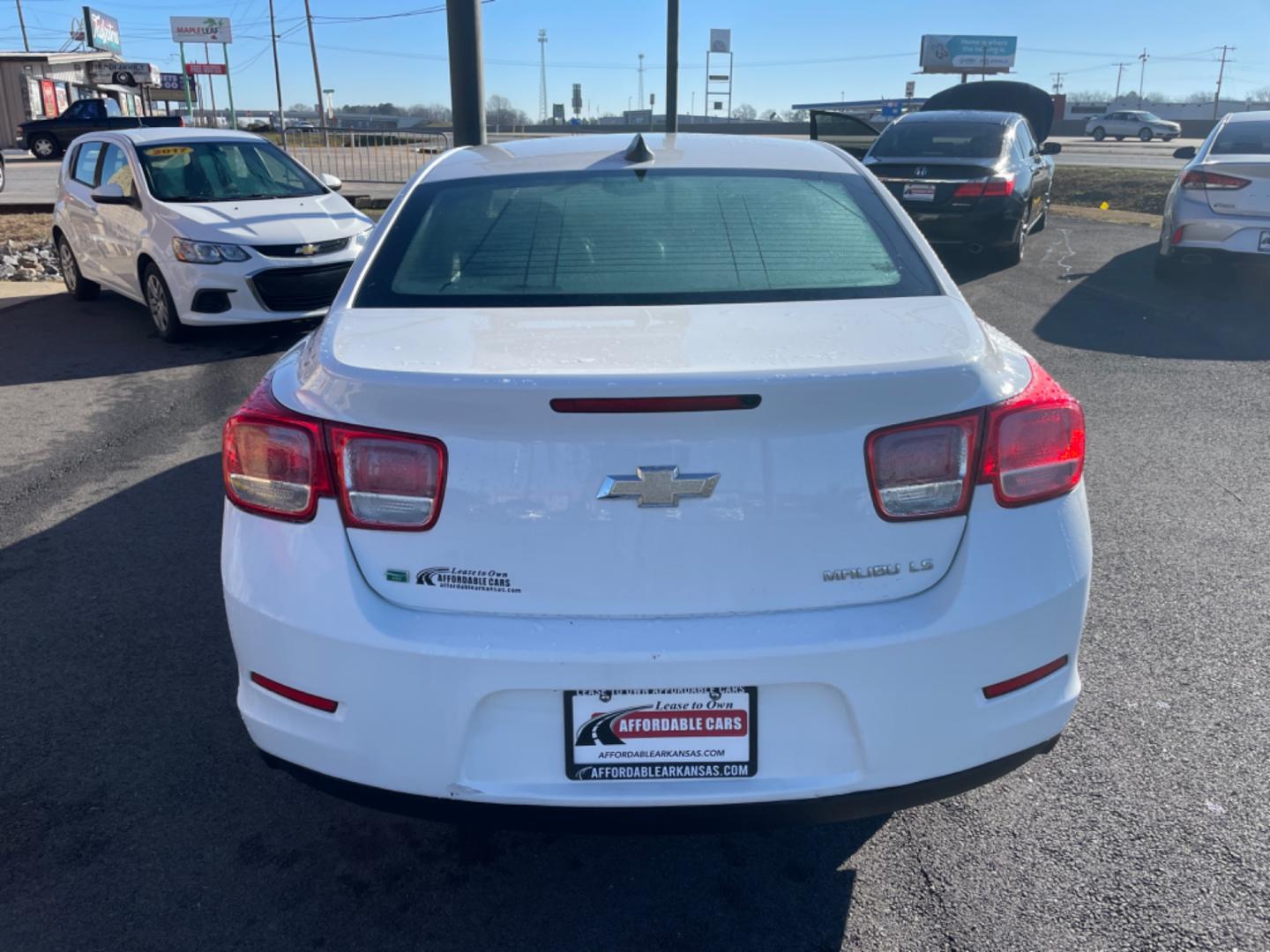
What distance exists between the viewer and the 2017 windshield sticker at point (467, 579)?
1.99m

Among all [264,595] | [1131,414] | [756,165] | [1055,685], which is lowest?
[1131,414]

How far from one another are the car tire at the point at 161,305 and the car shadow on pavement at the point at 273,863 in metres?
5.45

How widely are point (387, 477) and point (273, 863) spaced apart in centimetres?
116

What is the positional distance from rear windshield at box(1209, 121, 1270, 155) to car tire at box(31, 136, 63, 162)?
35.4 meters

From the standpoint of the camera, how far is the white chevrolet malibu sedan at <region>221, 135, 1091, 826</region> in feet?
6.39

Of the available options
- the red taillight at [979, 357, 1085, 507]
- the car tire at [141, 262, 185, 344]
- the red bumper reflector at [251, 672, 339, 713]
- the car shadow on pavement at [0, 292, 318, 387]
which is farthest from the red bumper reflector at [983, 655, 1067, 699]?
the car tire at [141, 262, 185, 344]

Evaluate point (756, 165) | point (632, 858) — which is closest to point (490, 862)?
point (632, 858)

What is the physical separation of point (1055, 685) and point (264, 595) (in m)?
1.70

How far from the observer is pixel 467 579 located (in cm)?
200

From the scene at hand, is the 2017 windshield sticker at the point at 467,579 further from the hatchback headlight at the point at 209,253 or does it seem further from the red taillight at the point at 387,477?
the hatchback headlight at the point at 209,253

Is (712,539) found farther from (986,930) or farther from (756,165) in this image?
(756,165)

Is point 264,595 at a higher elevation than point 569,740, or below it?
higher

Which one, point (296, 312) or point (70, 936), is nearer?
point (70, 936)

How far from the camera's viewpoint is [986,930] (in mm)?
2281
